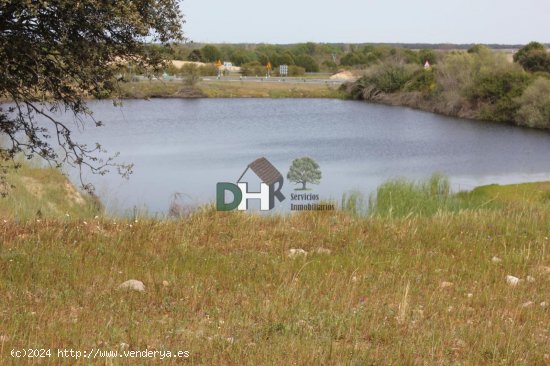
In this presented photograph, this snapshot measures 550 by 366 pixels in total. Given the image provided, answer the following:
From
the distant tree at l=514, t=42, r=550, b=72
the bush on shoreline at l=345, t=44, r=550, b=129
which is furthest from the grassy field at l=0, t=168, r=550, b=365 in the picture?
the distant tree at l=514, t=42, r=550, b=72

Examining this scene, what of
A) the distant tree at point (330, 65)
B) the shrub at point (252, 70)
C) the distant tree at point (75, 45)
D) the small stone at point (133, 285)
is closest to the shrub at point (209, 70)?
the shrub at point (252, 70)

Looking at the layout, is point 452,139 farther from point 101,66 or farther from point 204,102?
point 101,66

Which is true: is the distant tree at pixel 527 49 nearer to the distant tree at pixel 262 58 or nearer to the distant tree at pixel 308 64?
the distant tree at pixel 262 58

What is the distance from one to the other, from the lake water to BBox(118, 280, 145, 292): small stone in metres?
7.88

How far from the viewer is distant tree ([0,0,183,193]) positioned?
6199mm

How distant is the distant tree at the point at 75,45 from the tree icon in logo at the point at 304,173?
14.4 m

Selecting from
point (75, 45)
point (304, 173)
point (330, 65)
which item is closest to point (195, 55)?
point (75, 45)

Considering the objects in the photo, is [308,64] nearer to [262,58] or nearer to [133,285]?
[262,58]

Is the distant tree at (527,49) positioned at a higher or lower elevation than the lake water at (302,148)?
higher

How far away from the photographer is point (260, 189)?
2038 centimetres

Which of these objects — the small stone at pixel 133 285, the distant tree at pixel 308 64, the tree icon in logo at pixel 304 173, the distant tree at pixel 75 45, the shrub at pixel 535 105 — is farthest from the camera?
the distant tree at pixel 308 64

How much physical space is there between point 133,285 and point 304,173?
18847 millimetres

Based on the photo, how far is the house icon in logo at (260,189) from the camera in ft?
49.5

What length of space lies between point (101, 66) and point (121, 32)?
46 centimetres
